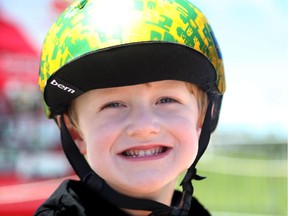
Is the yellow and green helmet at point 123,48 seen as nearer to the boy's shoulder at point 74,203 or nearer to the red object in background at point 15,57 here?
the boy's shoulder at point 74,203

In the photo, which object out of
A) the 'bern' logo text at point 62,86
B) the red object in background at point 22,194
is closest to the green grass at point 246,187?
the red object in background at point 22,194

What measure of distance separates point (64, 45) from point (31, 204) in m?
4.63

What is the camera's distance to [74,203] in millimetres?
2129

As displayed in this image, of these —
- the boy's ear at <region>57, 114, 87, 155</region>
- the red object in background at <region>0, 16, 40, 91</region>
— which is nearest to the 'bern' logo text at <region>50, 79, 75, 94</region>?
the boy's ear at <region>57, 114, 87, 155</region>

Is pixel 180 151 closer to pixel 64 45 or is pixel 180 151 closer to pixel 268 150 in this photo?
pixel 64 45

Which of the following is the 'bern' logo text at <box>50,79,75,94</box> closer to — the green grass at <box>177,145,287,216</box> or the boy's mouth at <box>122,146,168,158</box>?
the boy's mouth at <box>122,146,168,158</box>

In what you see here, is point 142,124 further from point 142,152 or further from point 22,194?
point 22,194

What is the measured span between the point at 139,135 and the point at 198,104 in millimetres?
392

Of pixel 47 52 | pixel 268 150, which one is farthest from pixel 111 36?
pixel 268 150

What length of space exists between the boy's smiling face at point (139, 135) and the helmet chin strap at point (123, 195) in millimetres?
39

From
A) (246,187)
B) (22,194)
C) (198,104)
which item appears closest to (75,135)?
(198,104)

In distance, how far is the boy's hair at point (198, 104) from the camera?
2303mm

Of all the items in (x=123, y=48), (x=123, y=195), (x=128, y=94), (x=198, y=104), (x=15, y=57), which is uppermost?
(x=123, y=48)

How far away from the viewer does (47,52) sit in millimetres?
2338
